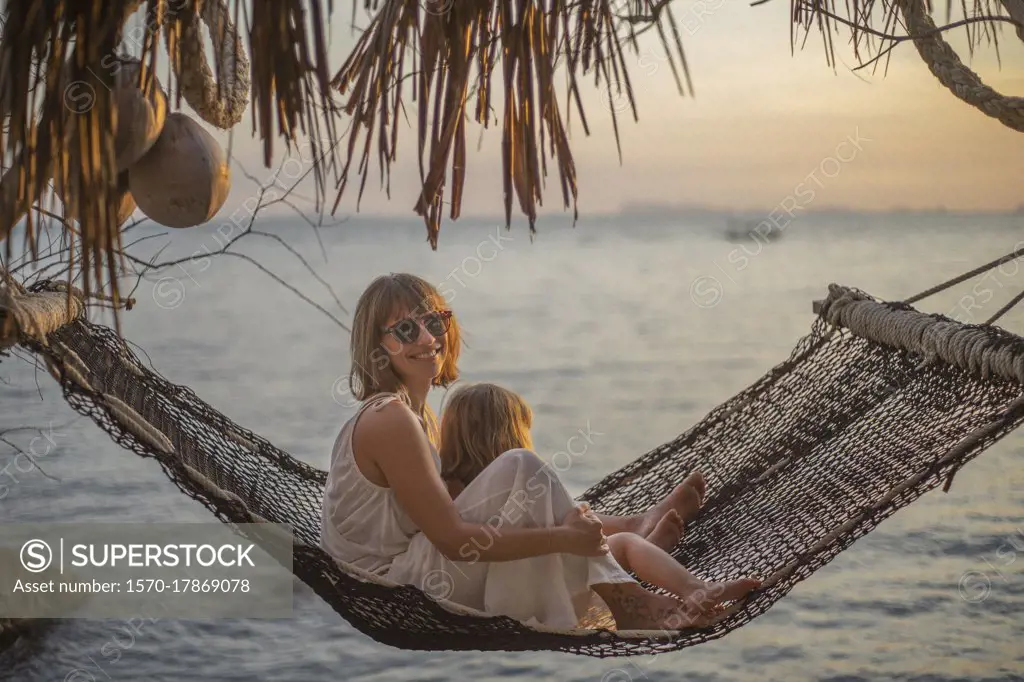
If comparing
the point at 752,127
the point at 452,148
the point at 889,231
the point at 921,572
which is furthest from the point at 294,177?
the point at 889,231

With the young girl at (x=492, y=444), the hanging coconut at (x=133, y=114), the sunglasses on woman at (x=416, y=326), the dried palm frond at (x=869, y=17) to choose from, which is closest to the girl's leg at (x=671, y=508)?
the young girl at (x=492, y=444)

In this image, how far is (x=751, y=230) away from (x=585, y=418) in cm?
1454

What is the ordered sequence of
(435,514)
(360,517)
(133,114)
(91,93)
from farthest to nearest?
(360,517), (435,514), (133,114), (91,93)

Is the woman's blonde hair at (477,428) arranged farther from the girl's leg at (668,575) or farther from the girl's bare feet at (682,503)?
the girl's bare feet at (682,503)

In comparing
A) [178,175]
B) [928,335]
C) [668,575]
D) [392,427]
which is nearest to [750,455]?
[928,335]

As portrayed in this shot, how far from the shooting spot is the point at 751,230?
21641 millimetres

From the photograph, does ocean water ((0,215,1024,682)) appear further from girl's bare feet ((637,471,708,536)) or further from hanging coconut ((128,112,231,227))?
girl's bare feet ((637,471,708,536))

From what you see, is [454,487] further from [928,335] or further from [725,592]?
[928,335]

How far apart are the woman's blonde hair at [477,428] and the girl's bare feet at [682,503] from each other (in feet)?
1.29

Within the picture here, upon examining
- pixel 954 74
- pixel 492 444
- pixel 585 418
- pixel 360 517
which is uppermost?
pixel 954 74

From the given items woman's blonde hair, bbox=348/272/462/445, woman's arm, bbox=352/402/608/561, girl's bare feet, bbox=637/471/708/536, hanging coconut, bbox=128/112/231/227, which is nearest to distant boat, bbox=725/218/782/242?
girl's bare feet, bbox=637/471/708/536

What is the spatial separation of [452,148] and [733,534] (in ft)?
3.43

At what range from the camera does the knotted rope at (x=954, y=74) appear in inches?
83.4

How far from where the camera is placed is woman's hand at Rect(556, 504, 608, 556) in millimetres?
1941
